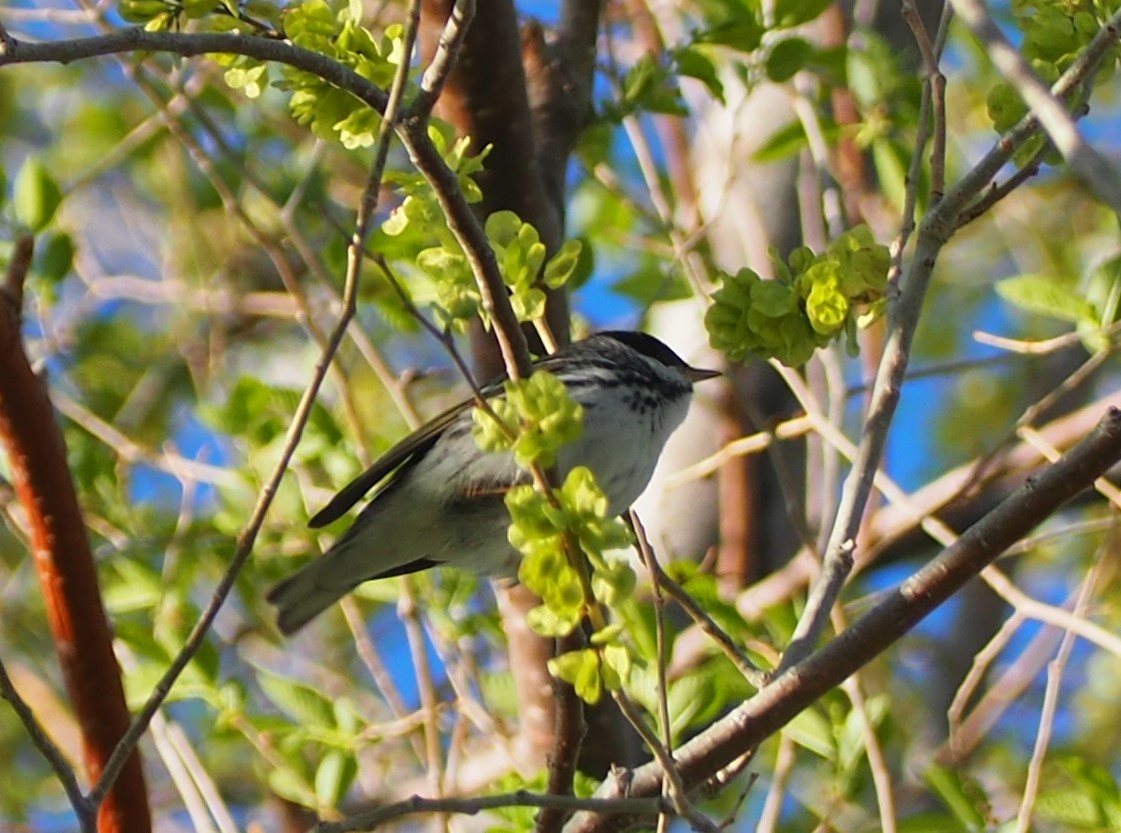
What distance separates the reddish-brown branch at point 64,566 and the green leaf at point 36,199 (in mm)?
789

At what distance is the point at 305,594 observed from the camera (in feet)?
11.6

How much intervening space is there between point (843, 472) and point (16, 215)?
3.38m

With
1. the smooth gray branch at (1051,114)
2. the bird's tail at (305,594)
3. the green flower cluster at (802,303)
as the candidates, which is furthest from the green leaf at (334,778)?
the smooth gray branch at (1051,114)

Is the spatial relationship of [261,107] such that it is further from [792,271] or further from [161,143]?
[792,271]

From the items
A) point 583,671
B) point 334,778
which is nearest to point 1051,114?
point 583,671

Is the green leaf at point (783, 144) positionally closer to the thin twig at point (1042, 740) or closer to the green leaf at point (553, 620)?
the thin twig at point (1042, 740)

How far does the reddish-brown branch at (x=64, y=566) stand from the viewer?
99.7 inches

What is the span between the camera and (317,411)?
399 cm

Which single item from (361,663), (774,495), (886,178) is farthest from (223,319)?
(886,178)

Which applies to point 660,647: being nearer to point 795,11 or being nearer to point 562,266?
point 562,266

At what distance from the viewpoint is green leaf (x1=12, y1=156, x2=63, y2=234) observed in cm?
331

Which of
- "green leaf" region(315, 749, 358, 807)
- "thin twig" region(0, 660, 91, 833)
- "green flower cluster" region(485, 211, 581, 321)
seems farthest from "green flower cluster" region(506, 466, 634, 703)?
"green leaf" region(315, 749, 358, 807)

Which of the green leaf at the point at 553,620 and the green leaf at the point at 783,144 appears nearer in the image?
the green leaf at the point at 553,620

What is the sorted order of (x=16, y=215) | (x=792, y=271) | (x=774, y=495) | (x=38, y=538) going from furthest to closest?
(x=774, y=495), (x=16, y=215), (x=38, y=538), (x=792, y=271)
